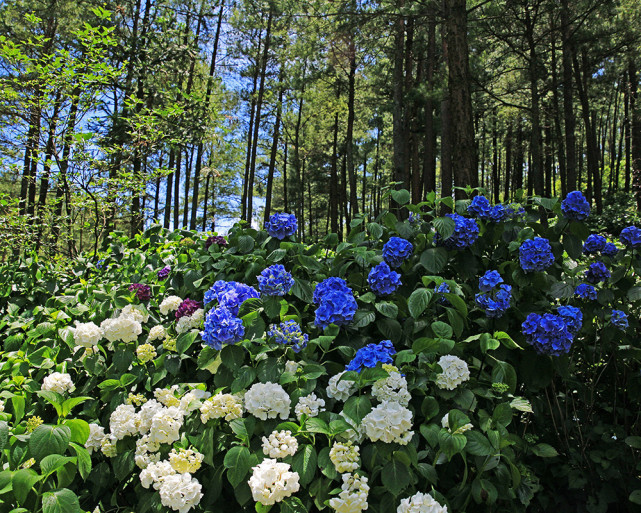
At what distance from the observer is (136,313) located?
7.27ft

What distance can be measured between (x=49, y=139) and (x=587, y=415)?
5332 mm

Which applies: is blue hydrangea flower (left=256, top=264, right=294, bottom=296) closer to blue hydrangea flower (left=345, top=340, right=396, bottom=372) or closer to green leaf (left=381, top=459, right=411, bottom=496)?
blue hydrangea flower (left=345, top=340, right=396, bottom=372)

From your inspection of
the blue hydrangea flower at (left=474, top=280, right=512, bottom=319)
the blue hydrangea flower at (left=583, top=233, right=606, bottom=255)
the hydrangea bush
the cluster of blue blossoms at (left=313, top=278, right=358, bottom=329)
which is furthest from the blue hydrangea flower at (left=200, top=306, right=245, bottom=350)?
the blue hydrangea flower at (left=583, top=233, right=606, bottom=255)

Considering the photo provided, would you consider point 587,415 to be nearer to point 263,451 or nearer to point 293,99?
point 263,451

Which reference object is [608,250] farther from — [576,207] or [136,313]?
[136,313]

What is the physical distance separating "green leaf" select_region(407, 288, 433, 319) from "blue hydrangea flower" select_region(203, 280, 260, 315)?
2.48 feet

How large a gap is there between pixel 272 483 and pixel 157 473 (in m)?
0.47

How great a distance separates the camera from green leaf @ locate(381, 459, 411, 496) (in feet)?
4.59

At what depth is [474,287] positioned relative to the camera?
88.1 inches

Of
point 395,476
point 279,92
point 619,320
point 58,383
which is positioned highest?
point 279,92

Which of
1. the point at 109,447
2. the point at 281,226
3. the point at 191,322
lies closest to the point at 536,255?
the point at 281,226

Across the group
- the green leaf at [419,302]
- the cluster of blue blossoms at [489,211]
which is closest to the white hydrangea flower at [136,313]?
the green leaf at [419,302]

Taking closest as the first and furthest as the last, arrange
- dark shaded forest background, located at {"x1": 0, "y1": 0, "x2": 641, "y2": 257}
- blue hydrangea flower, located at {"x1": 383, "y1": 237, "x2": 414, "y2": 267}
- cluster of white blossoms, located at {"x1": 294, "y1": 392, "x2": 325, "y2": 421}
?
cluster of white blossoms, located at {"x1": 294, "y1": 392, "x2": 325, "y2": 421} → blue hydrangea flower, located at {"x1": 383, "y1": 237, "x2": 414, "y2": 267} → dark shaded forest background, located at {"x1": 0, "y1": 0, "x2": 641, "y2": 257}

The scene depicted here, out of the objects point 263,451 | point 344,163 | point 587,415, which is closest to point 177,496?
point 263,451
